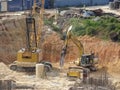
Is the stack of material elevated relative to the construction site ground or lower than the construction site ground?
elevated

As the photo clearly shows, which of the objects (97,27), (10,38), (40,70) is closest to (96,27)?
(97,27)

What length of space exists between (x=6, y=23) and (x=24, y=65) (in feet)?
33.9

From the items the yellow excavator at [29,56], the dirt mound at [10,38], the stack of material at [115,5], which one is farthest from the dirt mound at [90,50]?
the stack of material at [115,5]

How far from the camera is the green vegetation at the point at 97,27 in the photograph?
193 ft

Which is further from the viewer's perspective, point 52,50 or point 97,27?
point 97,27

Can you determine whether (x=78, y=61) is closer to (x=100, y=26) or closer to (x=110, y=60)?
(x=110, y=60)

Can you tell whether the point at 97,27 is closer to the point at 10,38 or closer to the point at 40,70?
the point at 10,38

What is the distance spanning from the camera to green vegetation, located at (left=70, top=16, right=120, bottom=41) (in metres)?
58.9

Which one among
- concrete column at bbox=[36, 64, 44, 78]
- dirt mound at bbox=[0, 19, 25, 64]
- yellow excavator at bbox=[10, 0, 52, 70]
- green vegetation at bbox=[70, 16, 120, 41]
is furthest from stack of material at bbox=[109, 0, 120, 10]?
concrete column at bbox=[36, 64, 44, 78]

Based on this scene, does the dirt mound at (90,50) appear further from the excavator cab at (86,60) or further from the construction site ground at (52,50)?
the excavator cab at (86,60)

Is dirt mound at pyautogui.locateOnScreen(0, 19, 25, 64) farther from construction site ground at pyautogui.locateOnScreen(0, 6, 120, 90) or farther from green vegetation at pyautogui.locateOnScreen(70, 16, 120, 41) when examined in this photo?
green vegetation at pyautogui.locateOnScreen(70, 16, 120, 41)

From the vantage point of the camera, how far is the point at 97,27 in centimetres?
6056

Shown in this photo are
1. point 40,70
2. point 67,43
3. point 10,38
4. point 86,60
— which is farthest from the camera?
point 10,38

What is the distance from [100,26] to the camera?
60.9 meters
